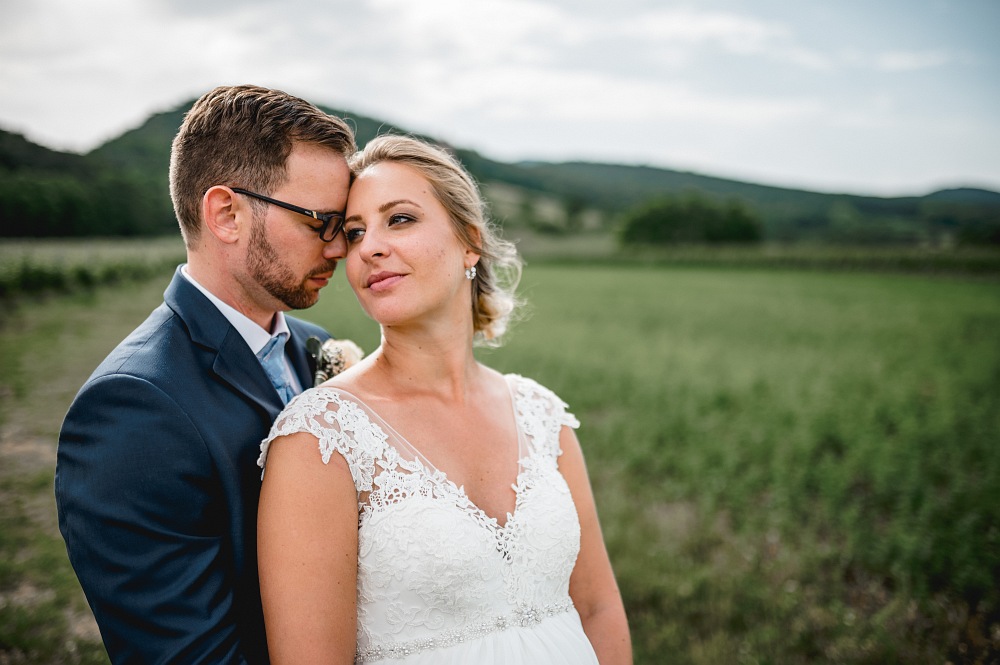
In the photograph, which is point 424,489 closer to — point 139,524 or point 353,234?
point 139,524

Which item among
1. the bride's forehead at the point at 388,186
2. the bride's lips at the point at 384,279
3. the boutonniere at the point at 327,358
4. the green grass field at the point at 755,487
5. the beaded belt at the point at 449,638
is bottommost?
the green grass field at the point at 755,487

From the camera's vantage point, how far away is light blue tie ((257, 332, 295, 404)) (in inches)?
98.8

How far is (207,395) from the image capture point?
2033 millimetres

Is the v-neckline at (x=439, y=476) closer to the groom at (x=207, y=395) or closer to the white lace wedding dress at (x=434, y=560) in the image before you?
the white lace wedding dress at (x=434, y=560)

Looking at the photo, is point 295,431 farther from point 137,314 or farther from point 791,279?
point 791,279

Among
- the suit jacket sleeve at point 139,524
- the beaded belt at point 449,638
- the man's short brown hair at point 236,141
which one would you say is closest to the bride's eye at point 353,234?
the man's short brown hair at point 236,141

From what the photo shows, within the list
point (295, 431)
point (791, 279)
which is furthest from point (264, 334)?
point (791, 279)

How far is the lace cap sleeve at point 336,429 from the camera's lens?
6.68ft

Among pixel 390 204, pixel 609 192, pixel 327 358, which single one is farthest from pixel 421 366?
pixel 609 192

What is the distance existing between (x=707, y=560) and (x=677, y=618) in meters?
1.07

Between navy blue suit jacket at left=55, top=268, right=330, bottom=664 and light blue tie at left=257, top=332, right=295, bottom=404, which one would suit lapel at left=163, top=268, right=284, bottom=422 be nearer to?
navy blue suit jacket at left=55, top=268, right=330, bottom=664

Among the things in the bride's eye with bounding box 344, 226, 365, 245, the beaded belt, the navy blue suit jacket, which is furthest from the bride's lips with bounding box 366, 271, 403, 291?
the beaded belt

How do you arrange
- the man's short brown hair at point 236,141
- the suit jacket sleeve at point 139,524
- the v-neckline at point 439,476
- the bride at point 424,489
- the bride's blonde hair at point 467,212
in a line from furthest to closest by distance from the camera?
the bride's blonde hair at point 467,212 → the man's short brown hair at point 236,141 → the v-neckline at point 439,476 → the bride at point 424,489 → the suit jacket sleeve at point 139,524

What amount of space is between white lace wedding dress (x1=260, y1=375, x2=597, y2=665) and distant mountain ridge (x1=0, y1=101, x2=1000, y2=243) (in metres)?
1.56
